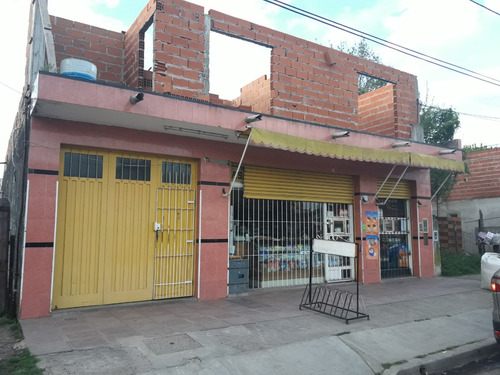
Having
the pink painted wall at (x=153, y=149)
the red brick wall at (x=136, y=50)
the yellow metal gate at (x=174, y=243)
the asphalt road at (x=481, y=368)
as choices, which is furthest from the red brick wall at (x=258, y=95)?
the asphalt road at (x=481, y=368)

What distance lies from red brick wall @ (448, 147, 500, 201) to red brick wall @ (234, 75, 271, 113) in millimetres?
11337

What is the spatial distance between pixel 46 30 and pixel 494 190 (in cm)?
1687

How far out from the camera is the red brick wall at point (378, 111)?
39.3 feet

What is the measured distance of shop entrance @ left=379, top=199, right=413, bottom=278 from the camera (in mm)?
11219

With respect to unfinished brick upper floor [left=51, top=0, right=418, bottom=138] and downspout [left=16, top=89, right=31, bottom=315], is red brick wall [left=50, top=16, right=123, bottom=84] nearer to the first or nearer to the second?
unfinished brick upper floor [left=51, top=0, right=418, bottom=138]

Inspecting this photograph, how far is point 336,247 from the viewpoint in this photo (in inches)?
256

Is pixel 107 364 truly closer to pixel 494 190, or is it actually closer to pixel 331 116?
pixel 331 116

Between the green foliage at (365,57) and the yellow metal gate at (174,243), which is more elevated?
the green foliage at (365,57)

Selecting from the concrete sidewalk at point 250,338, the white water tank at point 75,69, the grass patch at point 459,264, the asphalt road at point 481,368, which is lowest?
the asphalt road at point 481,368

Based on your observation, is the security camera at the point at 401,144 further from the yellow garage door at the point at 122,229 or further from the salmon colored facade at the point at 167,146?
the yellow garage door at the point at 122,229

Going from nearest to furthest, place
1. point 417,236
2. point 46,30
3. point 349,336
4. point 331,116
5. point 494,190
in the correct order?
point 349,336, point 46,30, point 331,116, point 417,236, point 494,190

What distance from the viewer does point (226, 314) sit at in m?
6.56

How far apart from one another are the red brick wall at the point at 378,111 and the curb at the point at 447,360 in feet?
24.5

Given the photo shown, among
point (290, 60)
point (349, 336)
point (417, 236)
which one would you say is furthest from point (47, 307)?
point (417, 236)
